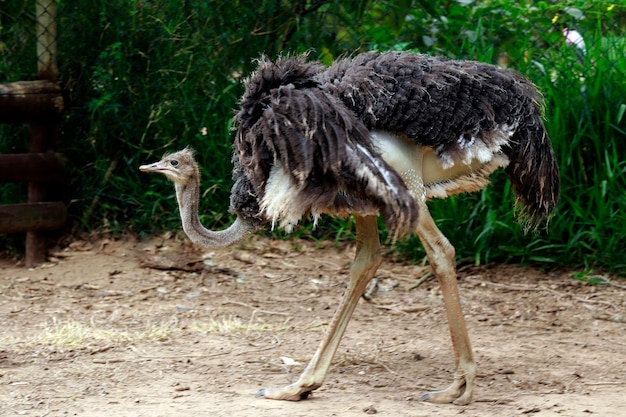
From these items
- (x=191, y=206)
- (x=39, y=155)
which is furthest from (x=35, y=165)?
(x=191, y=206)

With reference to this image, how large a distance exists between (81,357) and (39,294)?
1216 millimetres

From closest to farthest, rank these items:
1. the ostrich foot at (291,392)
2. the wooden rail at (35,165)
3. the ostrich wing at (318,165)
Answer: the ostrich wing at (318,165), the ostrich foot at (291,392), the wooden rail at (35,165)

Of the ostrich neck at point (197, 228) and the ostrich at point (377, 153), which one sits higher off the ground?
the ostrich at point (377, 153)

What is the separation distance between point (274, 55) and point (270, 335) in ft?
6.52

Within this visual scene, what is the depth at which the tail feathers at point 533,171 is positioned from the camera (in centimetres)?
385

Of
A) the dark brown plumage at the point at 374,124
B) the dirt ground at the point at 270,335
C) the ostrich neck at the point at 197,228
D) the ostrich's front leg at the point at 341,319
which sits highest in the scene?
the dark brown plumage at the point at 374,124

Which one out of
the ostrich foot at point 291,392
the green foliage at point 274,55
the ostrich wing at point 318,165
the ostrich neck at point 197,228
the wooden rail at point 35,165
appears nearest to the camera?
the ostrich wing at point 318,165

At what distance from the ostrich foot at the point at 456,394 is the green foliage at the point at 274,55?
1815 millimetres

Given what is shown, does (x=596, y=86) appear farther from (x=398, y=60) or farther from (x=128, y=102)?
(x=128, y=102)

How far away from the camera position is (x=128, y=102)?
20.1 ft

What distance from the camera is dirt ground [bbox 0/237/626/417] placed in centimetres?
370

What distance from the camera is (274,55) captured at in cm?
596

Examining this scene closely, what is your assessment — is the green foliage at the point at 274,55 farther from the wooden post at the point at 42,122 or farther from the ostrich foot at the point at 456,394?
the ostrich foot at the point at 456,394

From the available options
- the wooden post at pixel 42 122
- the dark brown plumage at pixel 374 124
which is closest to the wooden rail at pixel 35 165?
the wooden post at pixel 42 122
